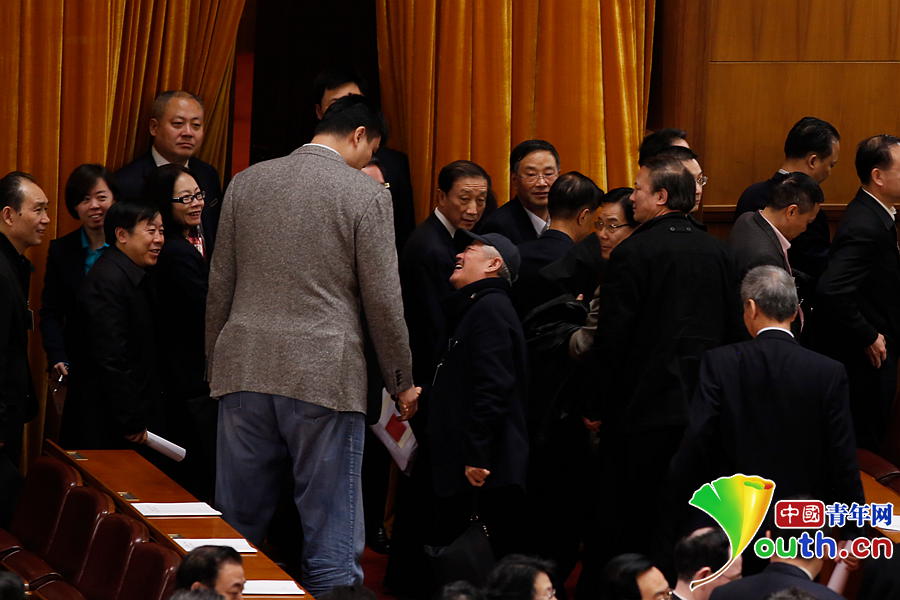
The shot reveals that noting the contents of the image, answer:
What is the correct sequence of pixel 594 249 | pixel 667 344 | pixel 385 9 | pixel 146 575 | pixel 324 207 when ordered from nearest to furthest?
pixel 146 575 < pixel 324 207 < pixel 667 344 < pixel 594 249 < pixel 385 9

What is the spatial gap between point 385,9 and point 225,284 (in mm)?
2544

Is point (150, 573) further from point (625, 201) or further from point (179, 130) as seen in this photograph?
point (179, 130)

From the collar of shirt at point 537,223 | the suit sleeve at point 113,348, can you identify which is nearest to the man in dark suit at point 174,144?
the suit sleeve at point 113,348

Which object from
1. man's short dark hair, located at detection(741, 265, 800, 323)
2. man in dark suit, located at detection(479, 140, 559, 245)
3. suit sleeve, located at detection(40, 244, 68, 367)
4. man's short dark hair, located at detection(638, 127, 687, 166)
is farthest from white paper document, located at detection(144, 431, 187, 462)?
man's short dark hair, located at detection(638, 127, 687, 166)

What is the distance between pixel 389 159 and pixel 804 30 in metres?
2.14

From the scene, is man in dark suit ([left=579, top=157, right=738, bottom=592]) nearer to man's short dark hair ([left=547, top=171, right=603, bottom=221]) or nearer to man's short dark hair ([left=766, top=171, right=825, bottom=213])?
man's short dark hair ([left=547, top=171, right=603, bottom=221])

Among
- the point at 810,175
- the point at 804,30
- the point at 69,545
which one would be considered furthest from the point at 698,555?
the point at 804,30

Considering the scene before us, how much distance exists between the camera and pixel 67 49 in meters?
6.00

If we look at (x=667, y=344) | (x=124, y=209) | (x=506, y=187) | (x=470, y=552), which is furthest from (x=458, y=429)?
(x=506, y=187)

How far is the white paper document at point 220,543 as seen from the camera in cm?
407

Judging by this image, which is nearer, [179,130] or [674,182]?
[674,182]

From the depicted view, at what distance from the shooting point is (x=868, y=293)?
5.81 m

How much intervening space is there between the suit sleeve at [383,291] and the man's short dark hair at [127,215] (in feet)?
4.18

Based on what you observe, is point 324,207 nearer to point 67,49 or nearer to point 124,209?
point 124,209
